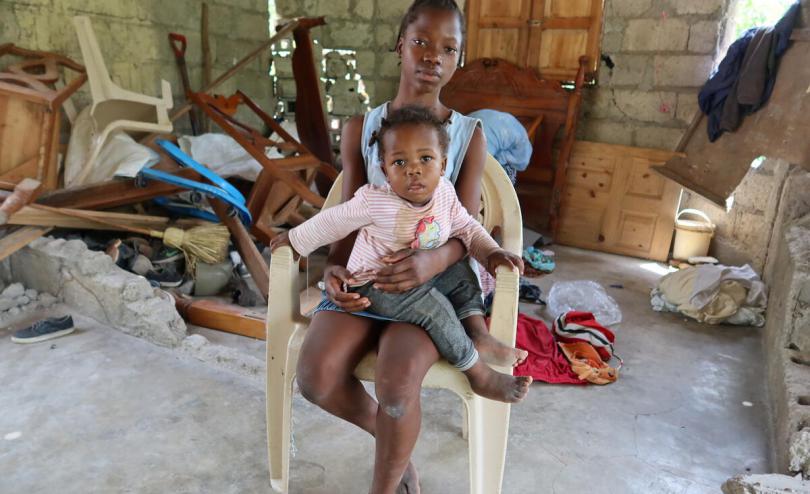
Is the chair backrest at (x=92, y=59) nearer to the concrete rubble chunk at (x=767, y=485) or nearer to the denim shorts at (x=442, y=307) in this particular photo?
the denim shorts at (x=442, y=307)

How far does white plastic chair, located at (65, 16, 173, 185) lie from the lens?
2986 mm

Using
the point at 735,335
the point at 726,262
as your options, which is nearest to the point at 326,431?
the point at 735,335

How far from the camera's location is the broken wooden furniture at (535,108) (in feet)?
14.1

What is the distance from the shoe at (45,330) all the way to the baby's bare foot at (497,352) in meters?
1.98

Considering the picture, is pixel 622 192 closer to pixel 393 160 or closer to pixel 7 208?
pixel 393 160

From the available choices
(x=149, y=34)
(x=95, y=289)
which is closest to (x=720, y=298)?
(x=95, y=289)

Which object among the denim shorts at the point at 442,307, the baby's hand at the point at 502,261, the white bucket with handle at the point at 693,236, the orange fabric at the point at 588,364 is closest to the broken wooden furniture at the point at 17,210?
the denim shorts at the point at 442,307

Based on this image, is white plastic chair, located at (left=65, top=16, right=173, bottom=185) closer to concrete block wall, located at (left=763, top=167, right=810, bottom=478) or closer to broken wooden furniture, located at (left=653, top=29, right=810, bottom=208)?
concrete block wall, located at (left=763, top=167, right=810, bottom=478)

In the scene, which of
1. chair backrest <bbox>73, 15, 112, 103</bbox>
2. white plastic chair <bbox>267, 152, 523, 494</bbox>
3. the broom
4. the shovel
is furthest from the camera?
the shovel

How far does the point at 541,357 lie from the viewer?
249cm

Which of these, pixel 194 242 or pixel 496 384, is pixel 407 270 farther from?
Result: pixel 194 242

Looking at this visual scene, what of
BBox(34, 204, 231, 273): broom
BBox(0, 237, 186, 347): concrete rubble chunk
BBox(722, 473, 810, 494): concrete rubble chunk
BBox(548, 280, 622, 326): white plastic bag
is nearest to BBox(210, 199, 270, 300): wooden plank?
BBox(34, 204, 231, 273): broom

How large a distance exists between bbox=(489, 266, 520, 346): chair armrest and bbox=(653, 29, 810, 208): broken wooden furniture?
8.18 ft

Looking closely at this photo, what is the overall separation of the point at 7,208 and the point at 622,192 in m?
3.90
